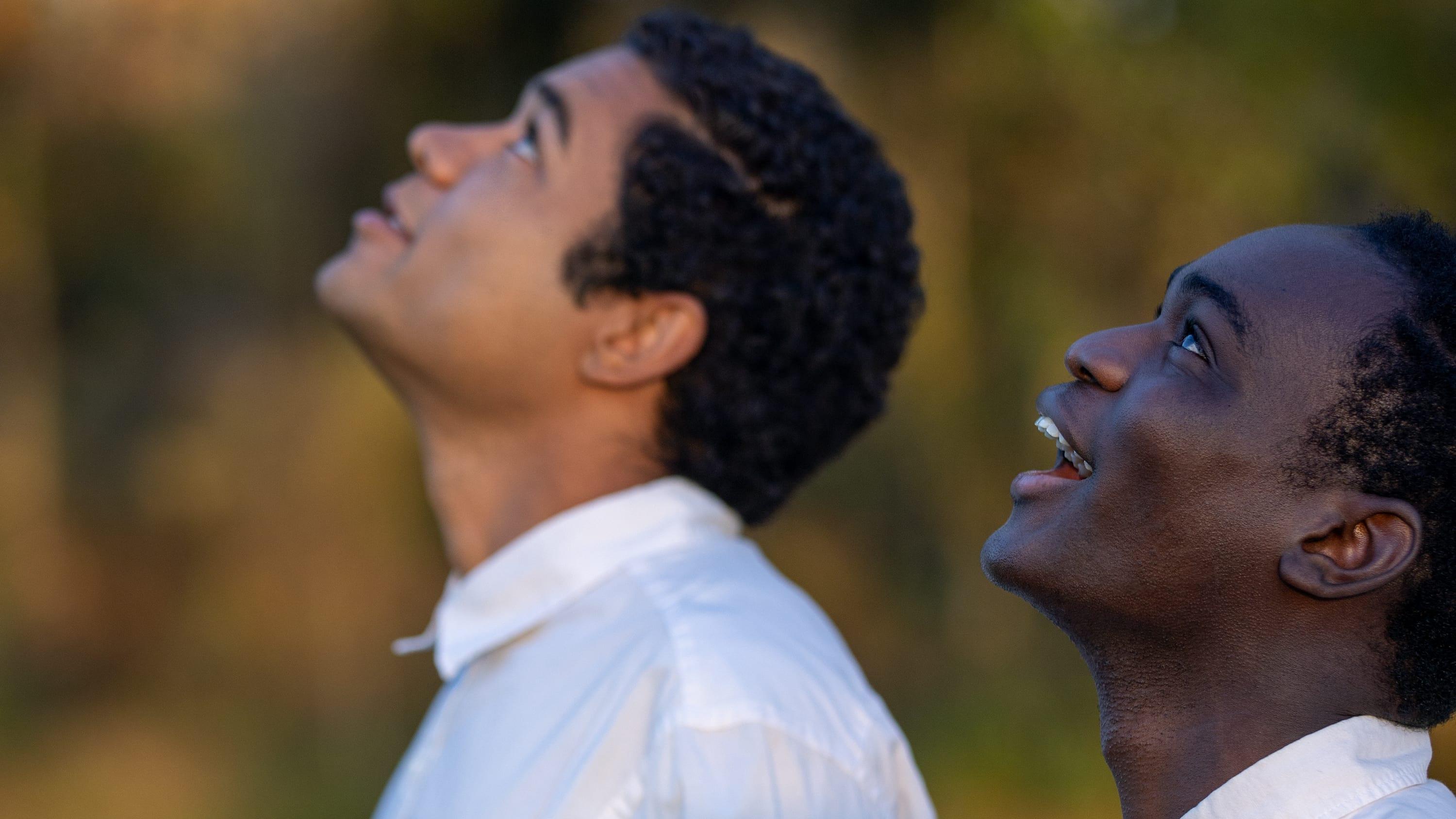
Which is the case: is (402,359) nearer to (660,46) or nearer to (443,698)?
(443,698)

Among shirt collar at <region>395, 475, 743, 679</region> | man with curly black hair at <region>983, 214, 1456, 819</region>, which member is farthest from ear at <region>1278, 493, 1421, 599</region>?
shirt collar at <region>395, 475, 743, 679</region>

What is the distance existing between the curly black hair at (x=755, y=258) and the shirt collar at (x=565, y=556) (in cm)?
13

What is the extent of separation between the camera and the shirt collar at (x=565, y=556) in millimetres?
1983

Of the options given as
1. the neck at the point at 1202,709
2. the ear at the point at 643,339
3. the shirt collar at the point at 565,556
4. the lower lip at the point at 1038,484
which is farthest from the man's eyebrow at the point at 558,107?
the neck at the point at 1202,709

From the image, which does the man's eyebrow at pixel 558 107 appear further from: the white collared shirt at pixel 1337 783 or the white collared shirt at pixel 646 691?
the white collared shirt at pixel 1337 783

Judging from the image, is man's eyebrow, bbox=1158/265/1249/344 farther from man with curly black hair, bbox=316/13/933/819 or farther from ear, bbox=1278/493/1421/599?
man with curly black hair, bbox=316/13/933/819

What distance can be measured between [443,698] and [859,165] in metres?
1.22

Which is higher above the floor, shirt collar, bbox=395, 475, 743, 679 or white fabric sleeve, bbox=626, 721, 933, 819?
shirt collar, bbox=395, 475, 743, 679

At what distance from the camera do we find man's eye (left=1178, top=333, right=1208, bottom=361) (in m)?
1.21

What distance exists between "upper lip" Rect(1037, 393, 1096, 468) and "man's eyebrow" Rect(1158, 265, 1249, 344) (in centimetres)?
17

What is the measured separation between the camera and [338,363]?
257 inches

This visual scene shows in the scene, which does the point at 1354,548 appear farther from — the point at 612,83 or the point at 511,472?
the point at 612,83

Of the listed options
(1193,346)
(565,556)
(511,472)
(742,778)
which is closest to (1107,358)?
(1193,346)

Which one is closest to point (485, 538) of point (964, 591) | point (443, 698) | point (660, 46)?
point (443, 698)
